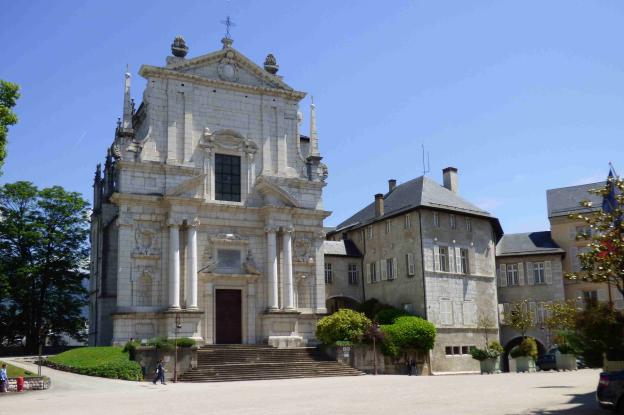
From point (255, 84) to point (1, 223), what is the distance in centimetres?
2021

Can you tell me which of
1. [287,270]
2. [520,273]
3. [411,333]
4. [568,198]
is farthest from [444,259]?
[568,198]

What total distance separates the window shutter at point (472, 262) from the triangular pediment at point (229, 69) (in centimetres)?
1570

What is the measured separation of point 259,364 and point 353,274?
51.3 ft

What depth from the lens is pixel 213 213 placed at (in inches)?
1435

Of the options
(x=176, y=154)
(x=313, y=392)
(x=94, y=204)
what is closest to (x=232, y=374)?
(x=313, y=392)

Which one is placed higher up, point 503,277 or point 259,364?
point 503,277

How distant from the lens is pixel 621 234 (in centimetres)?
1734

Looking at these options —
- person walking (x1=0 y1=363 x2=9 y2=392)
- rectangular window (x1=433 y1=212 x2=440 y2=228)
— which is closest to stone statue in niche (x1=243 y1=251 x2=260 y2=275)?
rectangular window (x1=433 y1=212 x2=440 y2=228)

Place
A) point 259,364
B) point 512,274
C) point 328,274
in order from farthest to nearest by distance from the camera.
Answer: point 512,274
point 328,274
point 259,364

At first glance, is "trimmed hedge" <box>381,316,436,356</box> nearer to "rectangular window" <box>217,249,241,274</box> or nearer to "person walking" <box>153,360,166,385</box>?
"rectangular window" <box>217,249,241,274</box>

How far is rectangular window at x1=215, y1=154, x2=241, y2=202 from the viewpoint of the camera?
3728cm

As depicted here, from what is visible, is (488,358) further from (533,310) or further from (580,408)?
(580,408)

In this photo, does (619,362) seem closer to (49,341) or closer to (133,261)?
(133,261)

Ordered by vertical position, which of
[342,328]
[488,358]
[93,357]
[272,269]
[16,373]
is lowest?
[488,358]
